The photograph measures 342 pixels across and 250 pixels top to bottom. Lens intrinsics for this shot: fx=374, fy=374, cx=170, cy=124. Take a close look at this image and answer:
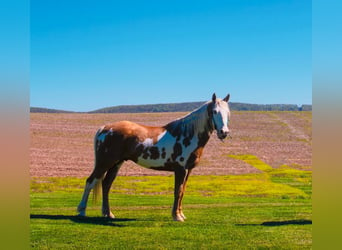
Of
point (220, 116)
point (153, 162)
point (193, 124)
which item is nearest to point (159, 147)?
point (153, 162)

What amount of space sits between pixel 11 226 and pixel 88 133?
43.4m

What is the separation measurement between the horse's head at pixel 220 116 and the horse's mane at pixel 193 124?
1.50 ft

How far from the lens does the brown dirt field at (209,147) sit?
3162cm

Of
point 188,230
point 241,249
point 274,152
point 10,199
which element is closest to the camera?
point 10,199

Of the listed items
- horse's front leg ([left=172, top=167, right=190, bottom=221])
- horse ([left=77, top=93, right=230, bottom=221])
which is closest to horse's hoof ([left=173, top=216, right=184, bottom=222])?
horse's front leg ([left=172, top=167, right=190, bottom=221])

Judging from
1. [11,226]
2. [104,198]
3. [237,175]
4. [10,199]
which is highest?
[10,199]

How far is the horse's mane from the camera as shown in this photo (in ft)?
34.2

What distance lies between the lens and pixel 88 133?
47.3m

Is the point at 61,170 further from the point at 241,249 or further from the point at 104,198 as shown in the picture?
the point at 241,249

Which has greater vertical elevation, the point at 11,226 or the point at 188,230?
the point at 11,226

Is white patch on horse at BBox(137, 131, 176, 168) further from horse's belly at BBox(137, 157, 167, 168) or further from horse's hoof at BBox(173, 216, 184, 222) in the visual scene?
horse's hoof at BBox(173, 216, 184, 222)

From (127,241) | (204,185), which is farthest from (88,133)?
(127,241)

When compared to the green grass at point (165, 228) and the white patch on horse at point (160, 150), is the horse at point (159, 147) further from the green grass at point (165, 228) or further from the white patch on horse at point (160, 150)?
the green grass at point (165, 228)

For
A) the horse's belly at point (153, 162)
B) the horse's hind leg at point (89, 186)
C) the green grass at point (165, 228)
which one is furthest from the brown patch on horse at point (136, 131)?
the green grass at point (165, 228)
